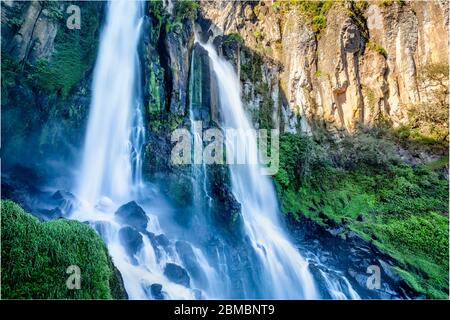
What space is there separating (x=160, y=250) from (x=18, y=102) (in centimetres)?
745

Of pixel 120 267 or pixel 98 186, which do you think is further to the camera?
pixel 98 186

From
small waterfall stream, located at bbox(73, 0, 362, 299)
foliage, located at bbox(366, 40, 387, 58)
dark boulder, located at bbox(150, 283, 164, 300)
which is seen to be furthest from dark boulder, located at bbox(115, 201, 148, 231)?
foliage, located at bbox(366, 40, 387, 58)

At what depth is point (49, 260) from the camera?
6301 mm

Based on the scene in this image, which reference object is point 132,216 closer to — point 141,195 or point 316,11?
point 141,195

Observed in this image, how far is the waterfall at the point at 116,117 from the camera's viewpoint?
11907 mm

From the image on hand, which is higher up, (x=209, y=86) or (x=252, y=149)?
(x=209, y=86)

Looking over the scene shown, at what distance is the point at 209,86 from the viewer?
1518 cm

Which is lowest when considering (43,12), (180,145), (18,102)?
(180,145)

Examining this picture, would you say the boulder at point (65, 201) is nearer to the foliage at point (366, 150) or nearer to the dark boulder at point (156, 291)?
the dark boulder at point (156, 291)

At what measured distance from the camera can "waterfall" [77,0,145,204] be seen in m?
11.9

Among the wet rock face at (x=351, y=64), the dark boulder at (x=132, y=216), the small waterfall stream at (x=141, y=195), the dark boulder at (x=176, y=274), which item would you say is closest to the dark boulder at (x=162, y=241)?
the small waterfall stream at (x=141, y=195)

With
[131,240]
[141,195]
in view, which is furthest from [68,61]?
[131,240]
